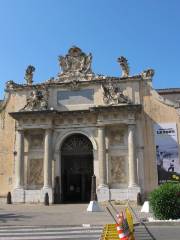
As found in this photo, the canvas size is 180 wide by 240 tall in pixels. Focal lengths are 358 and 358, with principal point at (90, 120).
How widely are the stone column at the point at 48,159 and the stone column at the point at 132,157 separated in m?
6.46

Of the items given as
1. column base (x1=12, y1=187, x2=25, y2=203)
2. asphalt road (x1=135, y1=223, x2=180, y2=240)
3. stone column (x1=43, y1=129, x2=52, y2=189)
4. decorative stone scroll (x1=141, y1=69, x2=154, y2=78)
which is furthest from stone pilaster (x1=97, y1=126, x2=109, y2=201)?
asphalt road (x1=135, y1=223, x2=180, y2=240)

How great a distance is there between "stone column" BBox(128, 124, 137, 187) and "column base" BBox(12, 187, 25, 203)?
8768mm

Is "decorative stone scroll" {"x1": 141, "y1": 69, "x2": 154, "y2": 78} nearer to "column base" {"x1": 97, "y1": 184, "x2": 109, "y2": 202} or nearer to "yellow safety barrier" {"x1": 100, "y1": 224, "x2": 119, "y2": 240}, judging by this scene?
"column base" {"x1": 97, "y1": 184, "x2": 109, "y2": 202}

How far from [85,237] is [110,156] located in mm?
17764

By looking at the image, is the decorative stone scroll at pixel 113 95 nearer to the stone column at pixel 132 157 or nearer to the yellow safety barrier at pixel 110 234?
the stone column at pixel 132 157

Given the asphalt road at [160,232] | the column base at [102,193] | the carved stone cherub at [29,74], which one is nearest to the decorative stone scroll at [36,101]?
the carved stone cherub at [29,74]

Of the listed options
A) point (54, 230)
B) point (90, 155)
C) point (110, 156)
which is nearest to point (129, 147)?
point (110, 156)

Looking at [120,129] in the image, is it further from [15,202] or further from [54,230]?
[54,230]

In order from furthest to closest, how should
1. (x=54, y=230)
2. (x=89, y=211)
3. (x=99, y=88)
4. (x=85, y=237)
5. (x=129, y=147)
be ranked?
(x=99, y=88) < (x=129, y=147) < (x=89, y=211) < (x=54, y=230) < (x=85, y=237)

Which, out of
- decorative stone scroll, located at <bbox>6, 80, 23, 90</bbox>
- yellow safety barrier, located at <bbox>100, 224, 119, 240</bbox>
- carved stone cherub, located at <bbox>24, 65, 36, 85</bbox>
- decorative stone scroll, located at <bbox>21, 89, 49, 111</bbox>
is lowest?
yellow safety barrier, located at <bbox>100, 224, 119, 240</bbox>

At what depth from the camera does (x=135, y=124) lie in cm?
2889

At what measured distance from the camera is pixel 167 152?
28109mm

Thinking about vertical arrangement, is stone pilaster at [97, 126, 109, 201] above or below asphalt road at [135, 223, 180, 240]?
above

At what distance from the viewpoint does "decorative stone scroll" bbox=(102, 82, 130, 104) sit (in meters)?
29.4
